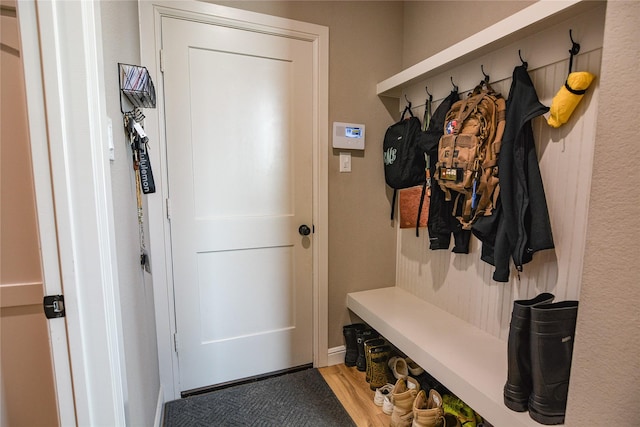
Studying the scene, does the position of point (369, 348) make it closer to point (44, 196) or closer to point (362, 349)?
point (362, 349)

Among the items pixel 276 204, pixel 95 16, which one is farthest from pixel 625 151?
pixel 276 204

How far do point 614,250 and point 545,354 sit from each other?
45cm

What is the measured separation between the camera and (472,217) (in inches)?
58.1

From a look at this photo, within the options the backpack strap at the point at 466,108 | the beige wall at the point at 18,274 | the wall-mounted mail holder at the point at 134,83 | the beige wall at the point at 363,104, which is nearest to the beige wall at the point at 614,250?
the backpack strap at the point at 466,108

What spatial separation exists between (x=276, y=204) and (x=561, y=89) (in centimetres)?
146

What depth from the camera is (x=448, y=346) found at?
1474 millimetres

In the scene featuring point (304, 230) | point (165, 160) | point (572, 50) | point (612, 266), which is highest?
point (572, 50)

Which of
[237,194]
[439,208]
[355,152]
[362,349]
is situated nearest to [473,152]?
[439,208]

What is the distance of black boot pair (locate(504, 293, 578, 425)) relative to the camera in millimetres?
983

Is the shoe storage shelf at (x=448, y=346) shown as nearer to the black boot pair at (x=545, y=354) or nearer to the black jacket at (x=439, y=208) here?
the black boot pair at (x=545, y=354)

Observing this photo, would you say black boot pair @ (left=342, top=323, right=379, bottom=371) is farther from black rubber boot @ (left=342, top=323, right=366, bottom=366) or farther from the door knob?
the door knob

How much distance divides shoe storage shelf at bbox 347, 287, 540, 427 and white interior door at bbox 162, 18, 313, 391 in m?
0.53

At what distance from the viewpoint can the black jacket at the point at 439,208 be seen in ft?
5.41

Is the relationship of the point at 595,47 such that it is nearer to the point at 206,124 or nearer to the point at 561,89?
the point at 561,89
